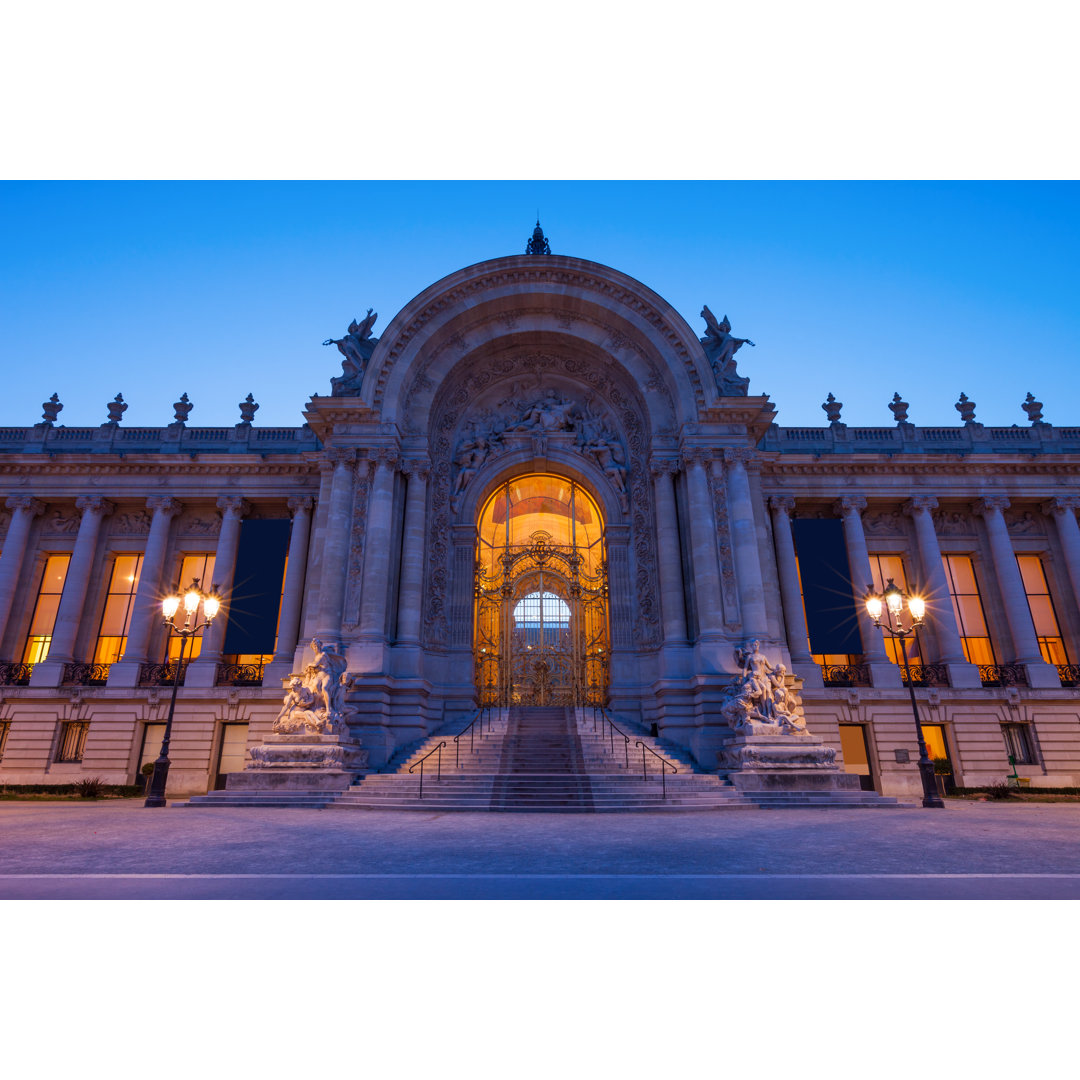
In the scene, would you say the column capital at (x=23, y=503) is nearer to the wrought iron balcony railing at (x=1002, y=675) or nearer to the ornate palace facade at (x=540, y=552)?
the ornate palace facade at (x=540, y=552)

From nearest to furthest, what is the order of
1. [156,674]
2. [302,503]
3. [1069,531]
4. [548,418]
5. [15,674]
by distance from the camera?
[156,674], [15,674], [548,418], [1069,531], [302,503]

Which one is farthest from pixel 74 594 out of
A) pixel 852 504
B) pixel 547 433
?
pixel 852 504

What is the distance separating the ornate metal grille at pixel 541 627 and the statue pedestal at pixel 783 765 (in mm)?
→ 5952

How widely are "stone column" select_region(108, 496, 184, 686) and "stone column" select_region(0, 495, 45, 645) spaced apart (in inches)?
164

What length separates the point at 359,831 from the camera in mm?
9102

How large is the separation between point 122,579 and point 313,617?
10.3m

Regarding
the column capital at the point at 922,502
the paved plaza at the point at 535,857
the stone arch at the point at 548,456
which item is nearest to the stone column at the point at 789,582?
the column capital at the point at 922,502

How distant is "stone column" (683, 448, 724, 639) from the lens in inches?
717

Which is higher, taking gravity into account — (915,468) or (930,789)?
(915,468)

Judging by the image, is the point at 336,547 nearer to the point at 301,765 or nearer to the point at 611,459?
the point at 301,765

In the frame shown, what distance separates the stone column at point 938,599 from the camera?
21.9 m

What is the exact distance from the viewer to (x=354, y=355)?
67.7ft

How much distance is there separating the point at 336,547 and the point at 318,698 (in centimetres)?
472

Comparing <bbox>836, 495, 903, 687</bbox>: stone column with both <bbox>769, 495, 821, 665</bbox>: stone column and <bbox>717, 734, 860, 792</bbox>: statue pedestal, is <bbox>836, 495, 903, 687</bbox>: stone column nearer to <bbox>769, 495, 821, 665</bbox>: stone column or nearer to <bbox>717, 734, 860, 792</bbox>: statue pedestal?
<bbox>769, 495, 821, 665</bbox>: stone column
